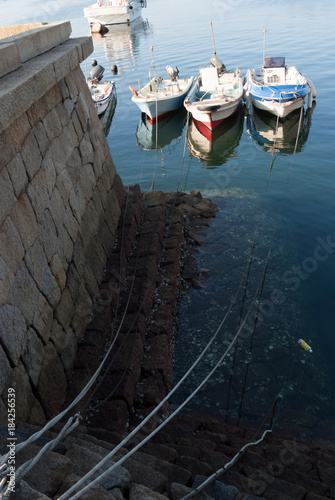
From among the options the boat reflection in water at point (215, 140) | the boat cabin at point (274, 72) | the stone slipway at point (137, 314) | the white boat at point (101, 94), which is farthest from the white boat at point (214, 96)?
the stone slipway at point (137, 314)

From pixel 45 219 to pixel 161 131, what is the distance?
50.1 feet

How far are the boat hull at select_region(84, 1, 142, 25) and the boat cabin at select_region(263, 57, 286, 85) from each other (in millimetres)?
36113

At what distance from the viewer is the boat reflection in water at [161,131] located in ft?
60.3

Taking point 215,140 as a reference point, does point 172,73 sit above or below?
above

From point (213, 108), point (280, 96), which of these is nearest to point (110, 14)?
point (280, 96)

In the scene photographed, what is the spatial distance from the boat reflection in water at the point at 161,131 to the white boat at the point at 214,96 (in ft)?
3.84

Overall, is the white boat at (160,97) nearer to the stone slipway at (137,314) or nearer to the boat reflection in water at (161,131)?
the boat reflection in water at (161,131)

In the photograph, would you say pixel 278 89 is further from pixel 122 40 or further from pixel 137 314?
pixel 122 40

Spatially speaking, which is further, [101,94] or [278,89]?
[101,94]

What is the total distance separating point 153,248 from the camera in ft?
27.0

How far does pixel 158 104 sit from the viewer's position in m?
19.2

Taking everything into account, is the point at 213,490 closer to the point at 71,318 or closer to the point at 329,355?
the point at 71,318

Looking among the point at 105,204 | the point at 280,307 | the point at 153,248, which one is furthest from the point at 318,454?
the point at 105,204

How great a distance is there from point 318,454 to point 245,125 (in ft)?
54.5
